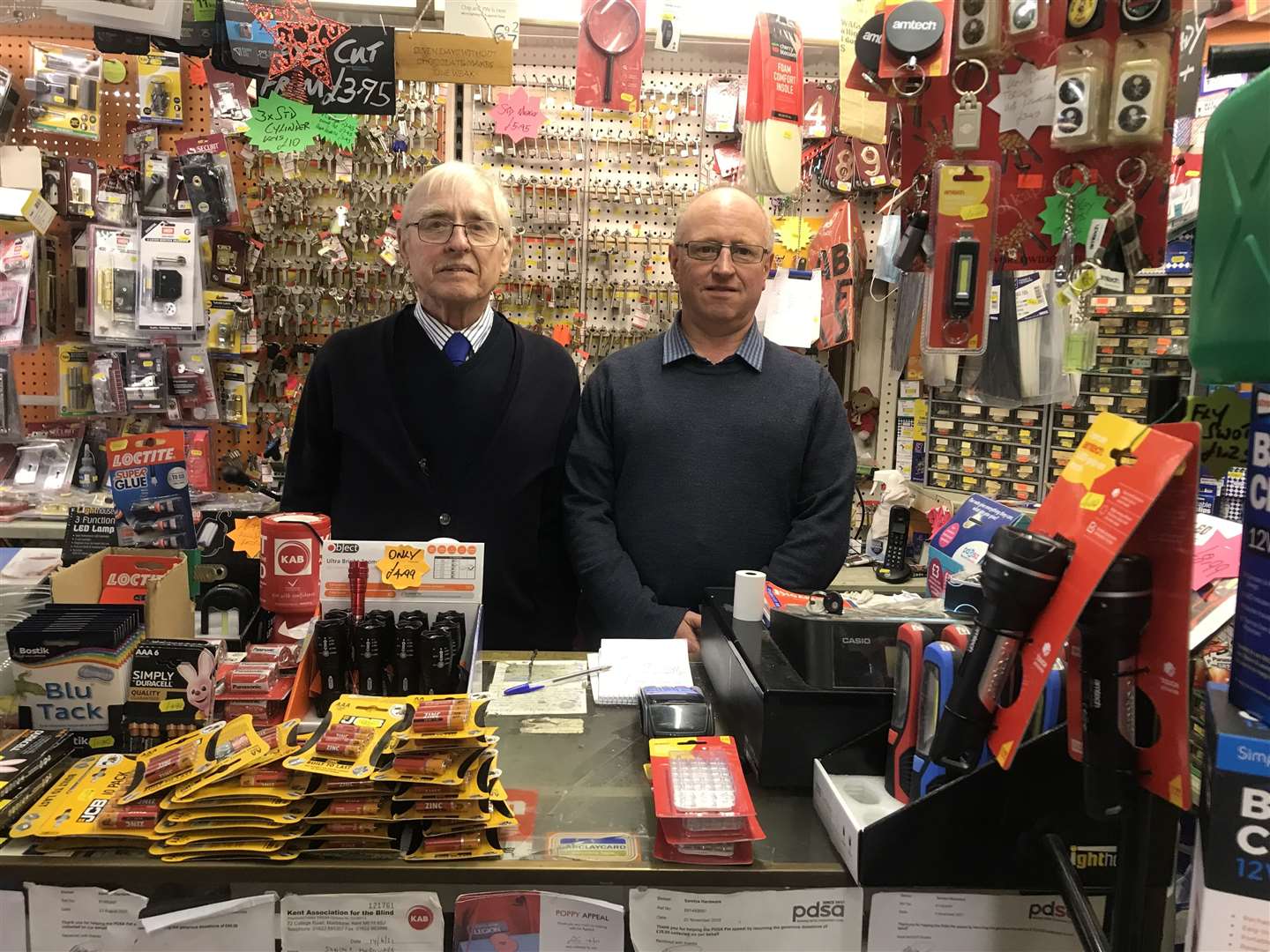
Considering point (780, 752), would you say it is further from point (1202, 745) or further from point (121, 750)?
point (121, 750)

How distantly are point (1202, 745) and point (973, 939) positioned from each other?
41 centimetres

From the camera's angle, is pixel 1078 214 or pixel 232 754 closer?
pixel 232 754

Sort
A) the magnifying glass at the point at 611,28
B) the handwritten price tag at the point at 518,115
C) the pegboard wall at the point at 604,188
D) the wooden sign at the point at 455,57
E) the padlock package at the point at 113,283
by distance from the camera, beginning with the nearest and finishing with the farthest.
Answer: the wooden sign at the point at 455,57 < the magnifying glass at the point at 611,28 < the padlock package at the point at 113,283 < the handwritten price tag at the point at 518,115 < the pegboard wall at the point at 604,188

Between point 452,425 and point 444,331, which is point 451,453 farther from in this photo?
point 444,331

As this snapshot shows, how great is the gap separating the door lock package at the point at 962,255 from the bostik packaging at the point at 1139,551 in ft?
3.66

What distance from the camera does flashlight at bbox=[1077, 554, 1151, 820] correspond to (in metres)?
0.91

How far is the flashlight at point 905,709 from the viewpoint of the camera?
1187 mm

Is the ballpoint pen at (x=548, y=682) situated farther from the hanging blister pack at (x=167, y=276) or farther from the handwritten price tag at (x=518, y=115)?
the handwritten price tag at (x=518, y=115)

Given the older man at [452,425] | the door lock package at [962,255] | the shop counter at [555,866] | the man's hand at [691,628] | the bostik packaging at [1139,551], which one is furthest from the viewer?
the older man at [452,425]

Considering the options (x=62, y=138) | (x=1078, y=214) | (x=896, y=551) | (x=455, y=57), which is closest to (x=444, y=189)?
(x=455, y=57)

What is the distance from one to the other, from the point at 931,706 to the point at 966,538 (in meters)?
0.71

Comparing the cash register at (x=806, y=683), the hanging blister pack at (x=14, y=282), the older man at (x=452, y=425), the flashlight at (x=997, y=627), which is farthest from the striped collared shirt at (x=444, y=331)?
the hanging blister pack at (x=14, y=282)

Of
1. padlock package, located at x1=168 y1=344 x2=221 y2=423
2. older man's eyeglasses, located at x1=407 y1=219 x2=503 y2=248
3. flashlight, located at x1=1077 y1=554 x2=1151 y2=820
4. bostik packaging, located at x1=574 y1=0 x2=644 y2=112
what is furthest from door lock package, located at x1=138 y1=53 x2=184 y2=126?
flashlight, located at x1=1077 y1=554 x2=1151 y2=820

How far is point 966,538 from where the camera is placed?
5.88ft
